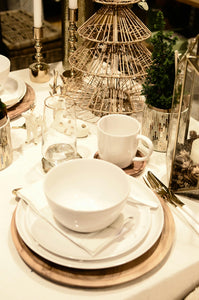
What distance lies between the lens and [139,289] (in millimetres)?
588

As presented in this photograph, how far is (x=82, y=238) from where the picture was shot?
Answer: 0.61m

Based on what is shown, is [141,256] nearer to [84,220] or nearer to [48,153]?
[84,220]

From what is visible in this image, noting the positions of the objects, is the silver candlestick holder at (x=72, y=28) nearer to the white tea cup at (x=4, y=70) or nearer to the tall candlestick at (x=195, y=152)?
the white tea cup at (x=4, y=70)

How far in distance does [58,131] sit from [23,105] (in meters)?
0.25

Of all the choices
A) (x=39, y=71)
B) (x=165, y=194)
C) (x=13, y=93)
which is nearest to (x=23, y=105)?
(x=13, y=93)

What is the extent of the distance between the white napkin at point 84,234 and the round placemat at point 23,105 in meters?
0.37

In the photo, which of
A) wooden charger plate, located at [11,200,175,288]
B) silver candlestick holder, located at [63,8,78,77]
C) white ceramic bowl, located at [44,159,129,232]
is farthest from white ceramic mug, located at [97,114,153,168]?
silver candlestick holder, located at [63,8,78,77]

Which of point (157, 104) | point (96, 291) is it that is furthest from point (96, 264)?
point (157, 104)

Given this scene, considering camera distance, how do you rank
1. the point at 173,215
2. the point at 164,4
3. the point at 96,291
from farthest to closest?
1. the point at 164,4
2. the point at 173,215
3. the point at 96,291

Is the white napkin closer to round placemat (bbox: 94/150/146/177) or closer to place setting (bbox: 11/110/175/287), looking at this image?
place setting (bbox: 11/110/175/287)

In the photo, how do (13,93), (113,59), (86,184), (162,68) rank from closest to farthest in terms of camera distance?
1. (86,184)
2. (162,68)
3. (113,59)
4. (13,93)

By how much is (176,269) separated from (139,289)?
0.26ft

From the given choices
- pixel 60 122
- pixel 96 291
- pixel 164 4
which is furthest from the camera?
pixel 164 4

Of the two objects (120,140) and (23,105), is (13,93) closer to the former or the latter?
(23,105)
